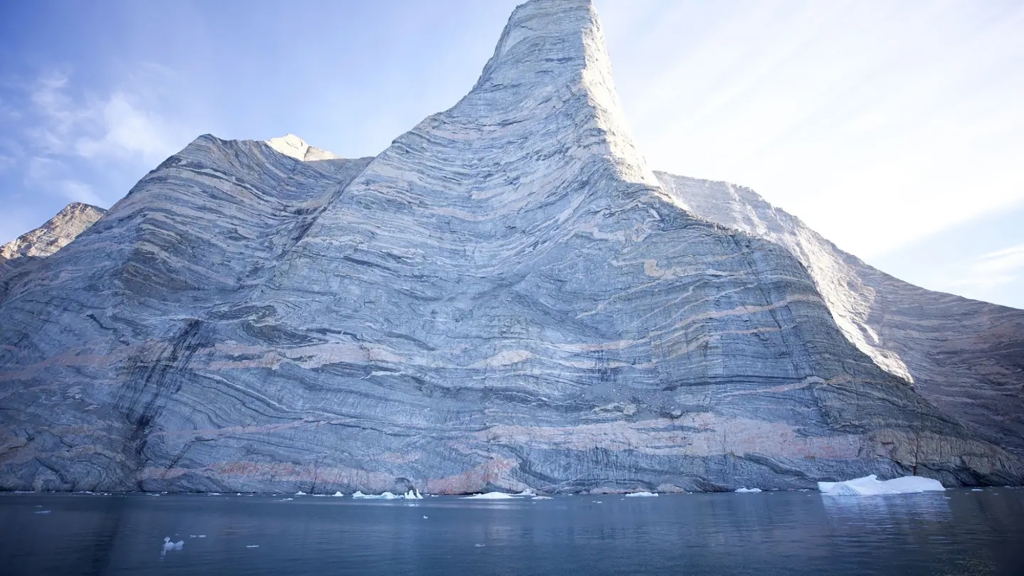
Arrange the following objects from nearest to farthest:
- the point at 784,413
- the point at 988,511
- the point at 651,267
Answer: the point at 988,511 → the point at 784,413 → the point at 651,267

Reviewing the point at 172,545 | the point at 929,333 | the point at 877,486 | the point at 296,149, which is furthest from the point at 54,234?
the point at 929,333

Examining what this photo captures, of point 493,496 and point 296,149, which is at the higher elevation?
point 296,149

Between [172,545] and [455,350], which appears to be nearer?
[172,545]

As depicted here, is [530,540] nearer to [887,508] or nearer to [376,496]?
[887,508]

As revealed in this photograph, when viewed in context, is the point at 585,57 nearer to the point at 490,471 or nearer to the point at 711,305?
the point at 711,305

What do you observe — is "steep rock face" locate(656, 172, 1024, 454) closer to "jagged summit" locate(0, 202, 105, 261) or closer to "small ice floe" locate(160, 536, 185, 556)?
"small ice floe" locate(160, 536, 185, 556)

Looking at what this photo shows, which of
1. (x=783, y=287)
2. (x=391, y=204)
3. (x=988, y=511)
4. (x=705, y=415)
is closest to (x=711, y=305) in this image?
(x=783, y=287)
